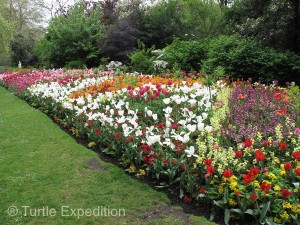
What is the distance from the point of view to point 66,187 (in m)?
4.19

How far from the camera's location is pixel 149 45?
1902 cm

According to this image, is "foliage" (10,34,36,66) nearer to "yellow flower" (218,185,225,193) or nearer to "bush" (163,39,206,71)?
"bush" (163,39,206,71)

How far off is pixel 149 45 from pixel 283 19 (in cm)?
978

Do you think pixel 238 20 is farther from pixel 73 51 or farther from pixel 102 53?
pixel 73 51

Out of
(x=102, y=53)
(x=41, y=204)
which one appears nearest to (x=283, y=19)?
(x=41, y=204)

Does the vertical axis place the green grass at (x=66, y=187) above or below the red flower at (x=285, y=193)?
below

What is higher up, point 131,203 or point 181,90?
point 181,90

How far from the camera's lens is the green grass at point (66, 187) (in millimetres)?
3463

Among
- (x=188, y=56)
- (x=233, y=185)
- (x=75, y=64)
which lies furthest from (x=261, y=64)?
(x=75, y=64)

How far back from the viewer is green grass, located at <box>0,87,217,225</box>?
346 centimetres

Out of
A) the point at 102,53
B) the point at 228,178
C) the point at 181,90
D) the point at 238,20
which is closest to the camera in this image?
the point at 228,178

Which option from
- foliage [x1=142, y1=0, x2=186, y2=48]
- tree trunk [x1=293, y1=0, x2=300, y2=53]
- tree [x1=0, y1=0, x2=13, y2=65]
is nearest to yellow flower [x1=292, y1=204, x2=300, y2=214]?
tree trunk [x1=293, y1=0, x2=300, y2=53]

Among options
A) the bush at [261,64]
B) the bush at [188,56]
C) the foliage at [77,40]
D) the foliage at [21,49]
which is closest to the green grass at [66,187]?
the bush at [261,64]

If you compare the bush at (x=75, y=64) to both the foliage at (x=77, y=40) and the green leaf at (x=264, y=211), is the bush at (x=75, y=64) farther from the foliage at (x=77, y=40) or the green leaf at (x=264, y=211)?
the green leaf at (x=264, y=211)
